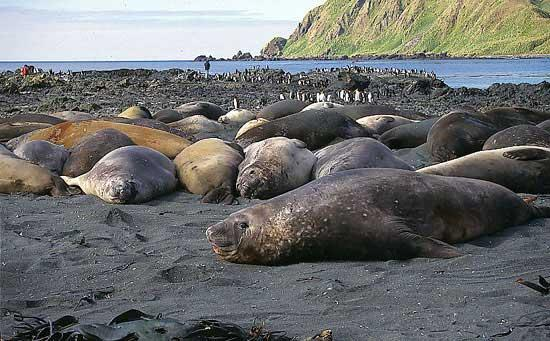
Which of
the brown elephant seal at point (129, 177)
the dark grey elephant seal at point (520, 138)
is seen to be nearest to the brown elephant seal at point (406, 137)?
the dark grey elephant seal at point (520, 138)

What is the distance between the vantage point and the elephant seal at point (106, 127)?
9.80 m

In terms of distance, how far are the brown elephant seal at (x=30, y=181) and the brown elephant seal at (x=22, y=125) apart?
2.71m

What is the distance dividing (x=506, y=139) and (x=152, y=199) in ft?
13.5

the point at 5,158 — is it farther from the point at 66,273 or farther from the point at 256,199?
the point at 66,273

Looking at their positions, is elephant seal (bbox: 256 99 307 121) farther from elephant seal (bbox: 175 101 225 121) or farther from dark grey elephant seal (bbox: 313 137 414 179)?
dark grey elephant seal (bbox: 313 137 414 179)

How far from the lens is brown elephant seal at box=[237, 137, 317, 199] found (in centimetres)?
775

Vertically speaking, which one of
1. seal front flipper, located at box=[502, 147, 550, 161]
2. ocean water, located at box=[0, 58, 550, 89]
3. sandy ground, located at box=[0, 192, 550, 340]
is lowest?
ocean water, located at box=[0, 58, 550, 89]

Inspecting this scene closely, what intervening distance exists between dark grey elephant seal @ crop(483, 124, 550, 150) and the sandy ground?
8.63 ft

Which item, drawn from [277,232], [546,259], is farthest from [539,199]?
[277,232]

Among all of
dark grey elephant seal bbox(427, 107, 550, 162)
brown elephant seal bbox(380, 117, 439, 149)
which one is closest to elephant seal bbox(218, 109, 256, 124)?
brown elephant seal bbox(380, 117, 439, 149)

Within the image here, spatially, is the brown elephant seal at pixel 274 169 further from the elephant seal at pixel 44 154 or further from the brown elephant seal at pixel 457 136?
the elephant seal at pixel 44 154

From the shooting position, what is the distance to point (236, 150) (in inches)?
362

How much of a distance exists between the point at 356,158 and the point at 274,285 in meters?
3.19

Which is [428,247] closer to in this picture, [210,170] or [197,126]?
[210,170]
